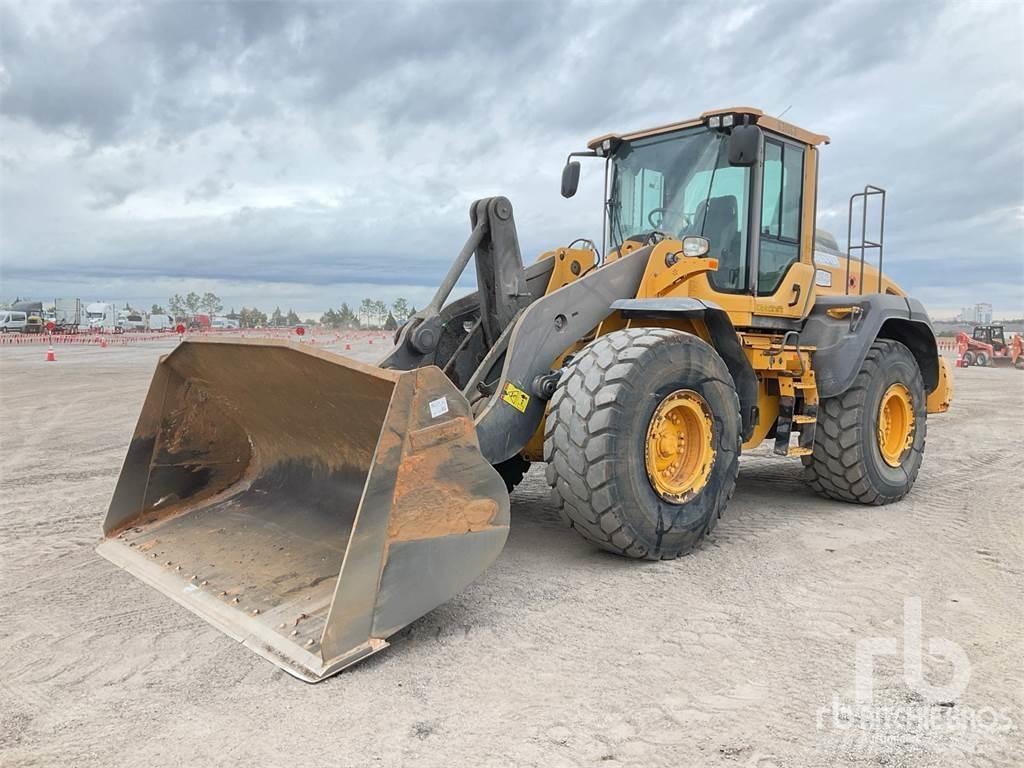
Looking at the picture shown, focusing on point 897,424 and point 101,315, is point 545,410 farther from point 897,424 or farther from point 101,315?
point 101,315

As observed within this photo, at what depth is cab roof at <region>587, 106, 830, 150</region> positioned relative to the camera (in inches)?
208

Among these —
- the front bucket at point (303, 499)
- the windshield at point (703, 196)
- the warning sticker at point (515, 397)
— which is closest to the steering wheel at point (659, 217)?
the windshield at point (703, 196)

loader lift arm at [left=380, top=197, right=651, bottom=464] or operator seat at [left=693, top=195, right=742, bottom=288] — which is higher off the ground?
operator seat at [left=693, top=195, right=742, bottom=288]

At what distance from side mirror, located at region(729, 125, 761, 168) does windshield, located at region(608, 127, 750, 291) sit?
1.79 feet

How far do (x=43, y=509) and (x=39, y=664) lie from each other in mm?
2754

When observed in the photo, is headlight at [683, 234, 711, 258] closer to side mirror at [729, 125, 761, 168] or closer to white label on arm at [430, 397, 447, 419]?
side mirror at [729, 125, 761, 168]

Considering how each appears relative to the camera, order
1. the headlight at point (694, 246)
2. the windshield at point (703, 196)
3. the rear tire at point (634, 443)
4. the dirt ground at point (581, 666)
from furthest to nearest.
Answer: the windshield at point (703, 196) → the headlight at point (694, 246) → the rear tire at point (634, 443) → the dirt ground at point (581, 666)

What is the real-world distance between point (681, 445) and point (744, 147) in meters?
1.85

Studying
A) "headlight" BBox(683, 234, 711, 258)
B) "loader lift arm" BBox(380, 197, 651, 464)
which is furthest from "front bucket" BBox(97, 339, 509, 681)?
"headlight" BBox(683, 234, 711, 258)

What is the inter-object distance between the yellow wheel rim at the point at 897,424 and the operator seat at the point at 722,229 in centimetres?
183

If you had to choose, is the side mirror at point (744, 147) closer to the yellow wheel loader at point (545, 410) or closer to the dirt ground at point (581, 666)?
the yellow wheel loader at point (545, 410)

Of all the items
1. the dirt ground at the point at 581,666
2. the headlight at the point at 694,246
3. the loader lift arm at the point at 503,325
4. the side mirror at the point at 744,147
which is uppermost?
the side mirror at the point at 744,147

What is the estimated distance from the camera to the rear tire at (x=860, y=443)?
5.77 metres

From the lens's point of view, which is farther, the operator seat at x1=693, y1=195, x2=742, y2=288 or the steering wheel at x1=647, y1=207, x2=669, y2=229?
the steering wheel at x1=647, y1=207, x2=669, y2=229
